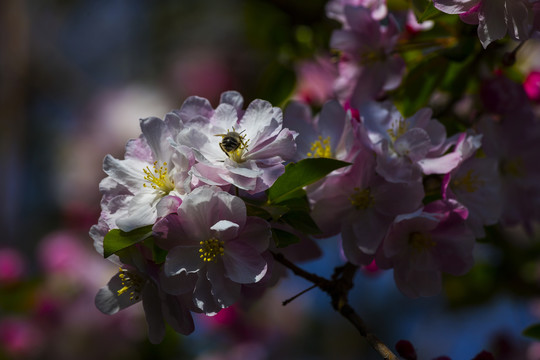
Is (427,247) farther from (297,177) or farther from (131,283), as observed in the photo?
(131,283)

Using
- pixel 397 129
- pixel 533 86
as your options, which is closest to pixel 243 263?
pixel 397 129

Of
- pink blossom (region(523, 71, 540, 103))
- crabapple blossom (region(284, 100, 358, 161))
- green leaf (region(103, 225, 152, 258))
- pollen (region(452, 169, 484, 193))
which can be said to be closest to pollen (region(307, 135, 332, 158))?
crabapple blossom (region(284, 100, 358, 161))

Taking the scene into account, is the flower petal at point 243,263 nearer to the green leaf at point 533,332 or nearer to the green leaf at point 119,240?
the green leaf at point 119,240

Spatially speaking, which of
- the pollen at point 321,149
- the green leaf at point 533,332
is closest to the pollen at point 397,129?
the pollen at point 321,149

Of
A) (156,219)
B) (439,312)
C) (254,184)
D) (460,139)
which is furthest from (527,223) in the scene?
(439,312)

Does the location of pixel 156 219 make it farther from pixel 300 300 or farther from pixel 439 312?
pixel 300 300

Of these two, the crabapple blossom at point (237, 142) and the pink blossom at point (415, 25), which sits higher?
the crabapple blossom at point (237, 142)
